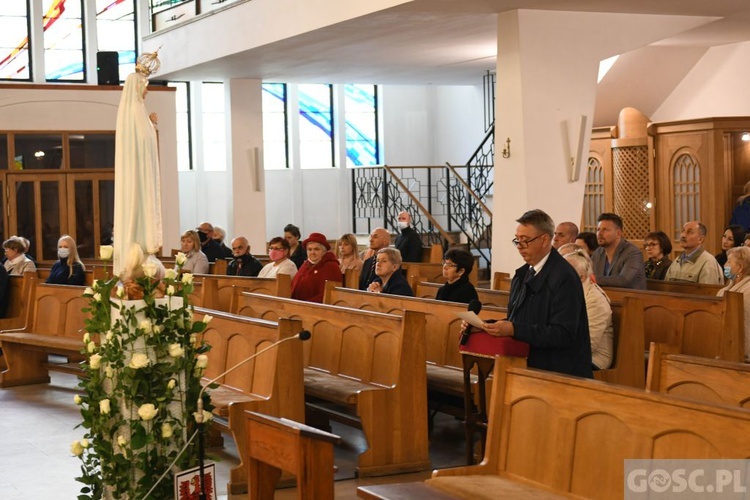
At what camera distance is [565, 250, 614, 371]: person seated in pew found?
632 cm

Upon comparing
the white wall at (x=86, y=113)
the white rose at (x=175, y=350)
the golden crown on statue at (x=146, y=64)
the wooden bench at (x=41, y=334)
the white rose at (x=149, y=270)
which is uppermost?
the white wall at (x=86, y=113)

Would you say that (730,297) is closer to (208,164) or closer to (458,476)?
(458,476)

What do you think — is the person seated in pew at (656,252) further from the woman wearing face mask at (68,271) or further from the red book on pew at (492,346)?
the woman wearing face mask at (68,271)

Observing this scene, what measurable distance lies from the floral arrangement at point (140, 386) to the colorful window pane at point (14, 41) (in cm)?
1509

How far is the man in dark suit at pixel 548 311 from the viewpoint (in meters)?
5.05

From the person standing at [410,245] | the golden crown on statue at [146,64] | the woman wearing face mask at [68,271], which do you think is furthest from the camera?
the person standing at [410,245]

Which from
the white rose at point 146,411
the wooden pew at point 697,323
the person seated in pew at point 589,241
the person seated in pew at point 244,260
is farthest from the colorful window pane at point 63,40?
the white rose at point 146,411

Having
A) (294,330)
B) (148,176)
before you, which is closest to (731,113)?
(294,330)

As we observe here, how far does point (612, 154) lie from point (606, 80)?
1.06 meters

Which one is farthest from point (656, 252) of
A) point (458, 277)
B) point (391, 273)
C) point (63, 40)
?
point (63, 40)

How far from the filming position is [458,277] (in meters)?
7.69

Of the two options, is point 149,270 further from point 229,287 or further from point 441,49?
point 441,49

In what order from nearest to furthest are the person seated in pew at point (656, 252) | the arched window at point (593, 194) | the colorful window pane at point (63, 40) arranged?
the person seated in pew at point (656, 252) → the arched window at point (593, 194) → the colorful window pane at point (63, 40)

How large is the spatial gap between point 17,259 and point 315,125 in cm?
1020
